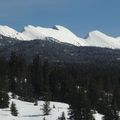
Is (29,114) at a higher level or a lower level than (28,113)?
lower

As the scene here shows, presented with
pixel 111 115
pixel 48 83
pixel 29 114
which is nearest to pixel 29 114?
pixel 29 114

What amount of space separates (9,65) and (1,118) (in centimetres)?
7681

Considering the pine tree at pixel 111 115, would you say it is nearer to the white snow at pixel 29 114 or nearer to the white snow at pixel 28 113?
the white snow at pixel 29 114

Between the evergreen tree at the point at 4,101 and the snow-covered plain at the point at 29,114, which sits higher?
the evergreen tree at the point at 4,101

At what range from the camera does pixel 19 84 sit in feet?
463

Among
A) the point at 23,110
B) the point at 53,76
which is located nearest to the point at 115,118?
the point at 23,110

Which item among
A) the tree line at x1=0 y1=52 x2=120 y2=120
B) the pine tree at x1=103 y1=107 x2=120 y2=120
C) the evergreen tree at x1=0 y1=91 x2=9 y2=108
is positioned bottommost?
the pine tree at x1=103 y1=107 x2=120 y2=120

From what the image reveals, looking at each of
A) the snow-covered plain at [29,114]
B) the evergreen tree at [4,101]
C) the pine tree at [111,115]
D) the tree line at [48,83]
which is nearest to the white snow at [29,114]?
the snow-covered plain at [29,114]

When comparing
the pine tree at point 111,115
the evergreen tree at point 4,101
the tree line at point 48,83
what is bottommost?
the pine tree at point 111,115

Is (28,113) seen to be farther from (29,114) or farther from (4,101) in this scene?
(4,101)

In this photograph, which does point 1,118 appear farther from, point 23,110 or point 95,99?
point 95,99

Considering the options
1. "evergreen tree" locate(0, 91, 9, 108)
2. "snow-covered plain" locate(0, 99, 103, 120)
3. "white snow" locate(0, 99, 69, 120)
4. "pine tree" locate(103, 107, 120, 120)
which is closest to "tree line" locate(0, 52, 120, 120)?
"white snow" locate(0, 99, 69, 120)

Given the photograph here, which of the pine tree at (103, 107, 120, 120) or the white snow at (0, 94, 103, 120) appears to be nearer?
the pine tree at (103, 107, 120, 120)

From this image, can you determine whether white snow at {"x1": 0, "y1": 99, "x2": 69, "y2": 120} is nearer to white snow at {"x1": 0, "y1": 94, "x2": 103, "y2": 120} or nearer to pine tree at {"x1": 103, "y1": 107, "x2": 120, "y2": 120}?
white snow at {"x1": 0, "y1": 94, "x2": 103, "y2": 120}
